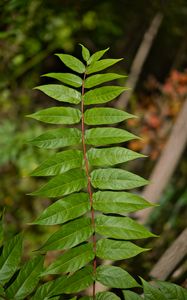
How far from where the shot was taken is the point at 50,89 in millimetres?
1162

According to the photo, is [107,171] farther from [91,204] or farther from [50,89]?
[50,89]

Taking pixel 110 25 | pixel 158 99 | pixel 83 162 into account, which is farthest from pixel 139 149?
pixel 83 162

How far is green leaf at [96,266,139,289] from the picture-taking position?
41.9 inches

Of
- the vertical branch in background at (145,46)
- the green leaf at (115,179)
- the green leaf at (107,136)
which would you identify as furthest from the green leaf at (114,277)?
the vertical branch in background at (145,46)

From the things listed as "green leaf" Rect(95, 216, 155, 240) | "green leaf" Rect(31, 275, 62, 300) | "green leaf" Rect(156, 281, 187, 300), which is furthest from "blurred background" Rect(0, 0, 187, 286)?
"green leaf" Rect(31, 275, 62, 300)

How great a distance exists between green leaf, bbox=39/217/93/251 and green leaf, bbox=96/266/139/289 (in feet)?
0.48

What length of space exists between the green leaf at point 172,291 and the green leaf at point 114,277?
102mm

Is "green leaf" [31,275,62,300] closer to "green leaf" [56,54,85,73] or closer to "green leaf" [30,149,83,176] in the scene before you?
"green leaf" [30,149,83,176]

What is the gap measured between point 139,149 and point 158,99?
104 centimetres

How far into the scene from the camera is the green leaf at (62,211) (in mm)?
1075

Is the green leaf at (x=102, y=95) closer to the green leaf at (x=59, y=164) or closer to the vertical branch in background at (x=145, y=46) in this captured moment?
the green leaf at (x=59, y=164)

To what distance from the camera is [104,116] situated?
1.14 metres

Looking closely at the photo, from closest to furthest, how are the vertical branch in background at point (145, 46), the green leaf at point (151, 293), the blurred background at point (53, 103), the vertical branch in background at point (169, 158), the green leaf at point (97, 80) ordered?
the green leaf at point (151, 293)
the green leaf at point (97, 80)
the vertical branch in background at point (169, 158)
the blurred background at point (53, 103)
the vertical branch in background at point (145, 46)

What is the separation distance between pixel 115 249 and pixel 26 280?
1.08ft
